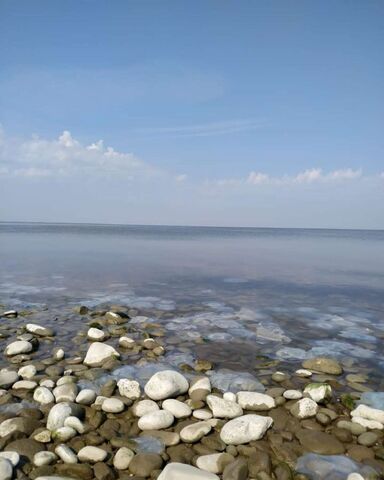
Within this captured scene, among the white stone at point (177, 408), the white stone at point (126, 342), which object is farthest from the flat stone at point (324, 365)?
the white stone at point (126, 342)

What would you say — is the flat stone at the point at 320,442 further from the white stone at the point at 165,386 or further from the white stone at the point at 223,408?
the white stone at the point at 165,386

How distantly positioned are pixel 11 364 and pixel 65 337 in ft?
6.17

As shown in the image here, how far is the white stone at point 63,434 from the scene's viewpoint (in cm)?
498

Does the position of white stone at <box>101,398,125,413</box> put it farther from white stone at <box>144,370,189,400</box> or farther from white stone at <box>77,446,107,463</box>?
white stone at <box>77,446,107,463</box>

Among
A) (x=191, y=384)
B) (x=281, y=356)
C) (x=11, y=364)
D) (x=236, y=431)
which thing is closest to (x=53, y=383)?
(x=11, y=364)

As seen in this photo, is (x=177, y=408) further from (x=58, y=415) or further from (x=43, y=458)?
(x=43, y=458)

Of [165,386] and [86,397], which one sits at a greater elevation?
[165,386]

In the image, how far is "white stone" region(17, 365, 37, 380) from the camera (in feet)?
22.6

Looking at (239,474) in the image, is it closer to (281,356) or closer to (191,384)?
(191,384)

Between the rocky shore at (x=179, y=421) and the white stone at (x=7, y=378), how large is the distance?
0.02 metres

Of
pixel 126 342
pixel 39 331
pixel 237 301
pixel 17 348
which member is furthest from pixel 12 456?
pixel 237 301

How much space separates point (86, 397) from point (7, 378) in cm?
168

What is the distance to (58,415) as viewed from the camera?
5.29m

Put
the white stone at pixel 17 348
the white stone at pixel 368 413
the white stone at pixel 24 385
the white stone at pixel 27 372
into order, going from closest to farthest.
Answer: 1. the white stone at pixel 368 413
2. the white stone at pixel 24 385
3. the white stone at pixel 27 372
4. the white stone at pixel 17 348
